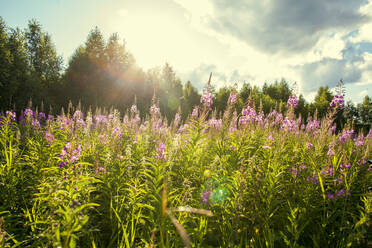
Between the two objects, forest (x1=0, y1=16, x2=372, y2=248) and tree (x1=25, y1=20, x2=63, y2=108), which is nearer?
forest (x1=0, y1=16, x2=372, y2=248)

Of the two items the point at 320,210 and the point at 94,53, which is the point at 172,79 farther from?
the point at 320,210

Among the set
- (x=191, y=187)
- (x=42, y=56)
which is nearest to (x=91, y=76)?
(x=42, y=56)

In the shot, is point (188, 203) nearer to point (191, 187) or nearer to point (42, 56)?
point (191, 187)

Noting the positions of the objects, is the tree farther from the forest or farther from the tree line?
the forest

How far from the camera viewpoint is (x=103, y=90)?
30.1m

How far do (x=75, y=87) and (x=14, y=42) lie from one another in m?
8.35

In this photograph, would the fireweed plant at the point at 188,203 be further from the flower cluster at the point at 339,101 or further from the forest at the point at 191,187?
the flower cluster at the point at 339,101

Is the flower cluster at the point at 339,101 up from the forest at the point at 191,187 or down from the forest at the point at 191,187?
up

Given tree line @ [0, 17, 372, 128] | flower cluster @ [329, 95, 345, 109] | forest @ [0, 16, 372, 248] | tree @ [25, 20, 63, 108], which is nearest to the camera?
forest @ [0, 16, 372, 248]

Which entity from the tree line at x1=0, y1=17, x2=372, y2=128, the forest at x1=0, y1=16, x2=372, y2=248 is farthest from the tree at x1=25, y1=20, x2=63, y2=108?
the forest at x1=0, y1=16, x2=372, y2=248

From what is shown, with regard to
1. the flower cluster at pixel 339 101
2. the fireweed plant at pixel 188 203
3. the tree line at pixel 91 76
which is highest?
the tree line at pixel 91 76

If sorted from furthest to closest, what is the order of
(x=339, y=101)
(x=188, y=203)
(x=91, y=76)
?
(x=91, y=76)
(x=339, y=101)
(x=188, y=203)

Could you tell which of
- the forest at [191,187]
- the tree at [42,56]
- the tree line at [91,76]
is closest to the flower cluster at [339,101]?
the forest at [191,187]

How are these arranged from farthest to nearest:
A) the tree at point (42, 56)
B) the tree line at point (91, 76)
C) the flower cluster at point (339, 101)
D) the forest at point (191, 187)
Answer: the tree at point (42, 56) → the tree line at point (91, 76) → the flower cluster at point (339, 101) → the forest at point (191, 187)
